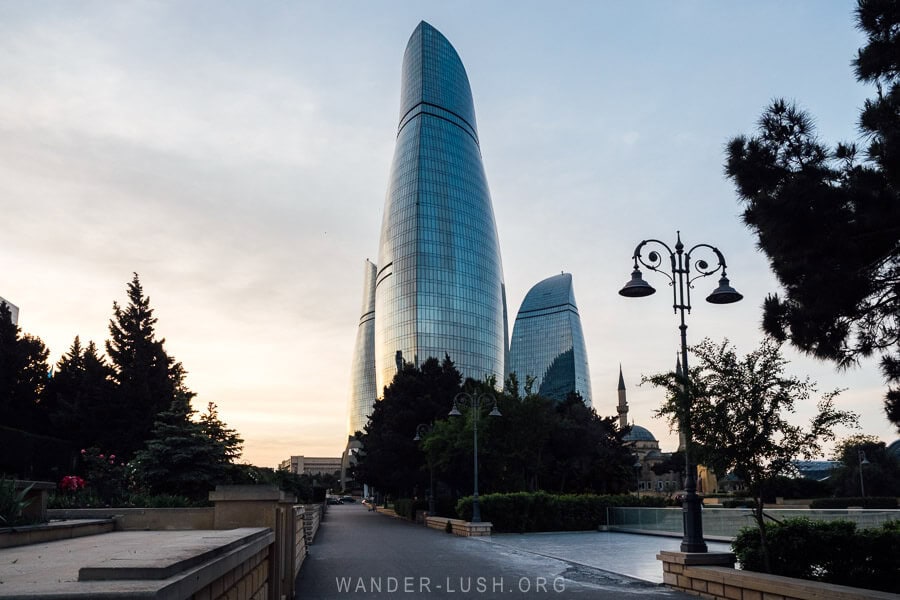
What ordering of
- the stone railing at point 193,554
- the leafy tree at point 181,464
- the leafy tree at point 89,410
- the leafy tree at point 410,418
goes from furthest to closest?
the leafy tree at point 410,418 < the leafy tree at point 89,410 < the leafy tree at point 181,464 < the stone railing at point 193,554

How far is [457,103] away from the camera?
144 metres

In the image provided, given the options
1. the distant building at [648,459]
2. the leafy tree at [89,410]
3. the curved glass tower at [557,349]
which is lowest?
the distant building at [648,459]

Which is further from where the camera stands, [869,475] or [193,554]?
[869,475]

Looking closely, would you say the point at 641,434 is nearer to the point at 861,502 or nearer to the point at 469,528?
the point at 861,502

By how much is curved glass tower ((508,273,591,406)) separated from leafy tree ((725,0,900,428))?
172533mm

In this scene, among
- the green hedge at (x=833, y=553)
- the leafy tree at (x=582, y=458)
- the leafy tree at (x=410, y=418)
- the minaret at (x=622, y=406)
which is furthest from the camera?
the minaret at (x=622, y=406)

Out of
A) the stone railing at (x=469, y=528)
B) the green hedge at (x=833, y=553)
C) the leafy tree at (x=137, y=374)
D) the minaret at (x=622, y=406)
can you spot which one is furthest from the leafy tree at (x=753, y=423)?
the minaret at (x=622, y=406)

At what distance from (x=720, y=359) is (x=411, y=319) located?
394ft

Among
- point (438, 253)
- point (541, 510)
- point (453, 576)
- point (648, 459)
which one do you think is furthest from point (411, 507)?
point (648, 459)

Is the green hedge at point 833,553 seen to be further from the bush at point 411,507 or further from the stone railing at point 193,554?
the bush at point 411,507

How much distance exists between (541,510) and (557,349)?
154720mm

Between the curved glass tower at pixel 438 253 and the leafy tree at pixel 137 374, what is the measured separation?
81.8m

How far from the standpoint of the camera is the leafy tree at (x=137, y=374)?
141ft

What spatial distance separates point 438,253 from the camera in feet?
424
